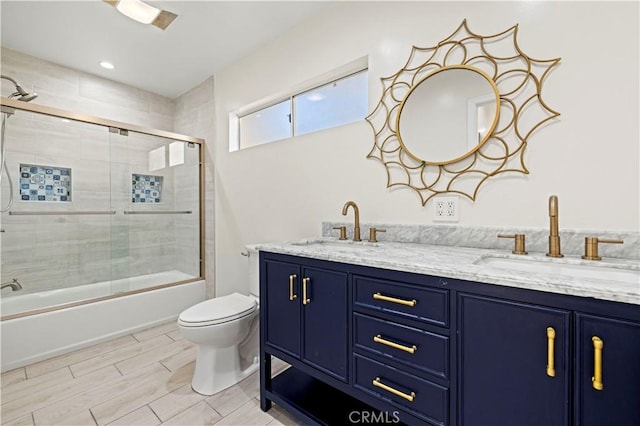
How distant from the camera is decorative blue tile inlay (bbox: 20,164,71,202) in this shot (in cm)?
235

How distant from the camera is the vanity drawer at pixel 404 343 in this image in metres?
0.96

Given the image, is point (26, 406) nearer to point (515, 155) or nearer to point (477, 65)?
point (515, 155)

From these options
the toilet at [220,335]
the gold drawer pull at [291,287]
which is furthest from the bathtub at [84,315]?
the gold drawer pull at [291,287]

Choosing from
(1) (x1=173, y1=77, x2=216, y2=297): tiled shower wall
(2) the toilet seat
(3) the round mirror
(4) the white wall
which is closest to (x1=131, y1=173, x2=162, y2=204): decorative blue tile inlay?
(1) (x1=173, y1=77, x2=216, y2=297): tiled shower wall

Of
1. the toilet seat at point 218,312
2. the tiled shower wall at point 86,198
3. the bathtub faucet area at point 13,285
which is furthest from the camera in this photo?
the tiled shower wall at point 86,198

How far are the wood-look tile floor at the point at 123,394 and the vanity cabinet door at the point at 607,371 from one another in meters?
1.21

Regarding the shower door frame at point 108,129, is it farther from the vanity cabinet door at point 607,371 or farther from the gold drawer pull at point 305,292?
the vanity cabinet door at point 607,371

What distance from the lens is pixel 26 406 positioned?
60.2 inches

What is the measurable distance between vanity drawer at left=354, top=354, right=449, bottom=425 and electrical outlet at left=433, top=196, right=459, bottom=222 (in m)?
0.80

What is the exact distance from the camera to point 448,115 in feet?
4.88

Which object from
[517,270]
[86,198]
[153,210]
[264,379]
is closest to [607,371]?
[517,270]

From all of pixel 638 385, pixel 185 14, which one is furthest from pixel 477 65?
pixel 185 14

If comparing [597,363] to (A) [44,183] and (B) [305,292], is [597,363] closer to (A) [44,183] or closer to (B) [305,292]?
(B) [305,292]

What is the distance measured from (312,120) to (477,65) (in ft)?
3.85
